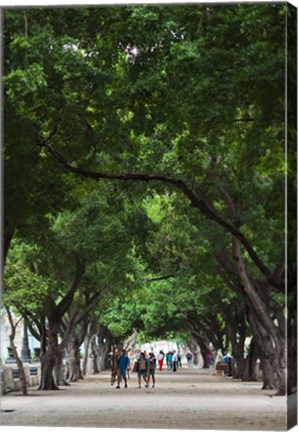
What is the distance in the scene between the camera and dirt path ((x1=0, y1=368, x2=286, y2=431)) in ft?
62.6

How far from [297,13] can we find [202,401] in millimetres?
7267

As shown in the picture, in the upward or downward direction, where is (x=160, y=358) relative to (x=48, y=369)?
upward

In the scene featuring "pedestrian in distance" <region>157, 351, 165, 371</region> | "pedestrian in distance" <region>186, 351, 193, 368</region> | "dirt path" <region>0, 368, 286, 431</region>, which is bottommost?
"dirt path" <region>0, 368, 286, 431</region>

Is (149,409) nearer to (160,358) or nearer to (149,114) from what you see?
(149,114)

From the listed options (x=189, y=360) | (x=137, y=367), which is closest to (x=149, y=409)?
(x=137, y=367)

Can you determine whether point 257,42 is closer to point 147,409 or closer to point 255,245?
point 255,245

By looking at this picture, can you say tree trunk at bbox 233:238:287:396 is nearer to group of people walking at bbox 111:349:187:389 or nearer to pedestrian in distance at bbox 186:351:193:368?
group of people walking at bbox 111:349:187:389

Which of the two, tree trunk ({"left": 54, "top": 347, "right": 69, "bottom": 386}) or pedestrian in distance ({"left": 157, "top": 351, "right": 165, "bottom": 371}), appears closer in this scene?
tree trunk ({"left": 54, "top": 347, "right": 69, "bottom": 386})

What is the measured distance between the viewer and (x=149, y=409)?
2048 centimetres

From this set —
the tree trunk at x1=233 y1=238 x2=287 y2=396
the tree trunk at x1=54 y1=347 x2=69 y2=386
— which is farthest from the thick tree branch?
the tree trunk at x1=54 y1=347 x2=69 y2=386

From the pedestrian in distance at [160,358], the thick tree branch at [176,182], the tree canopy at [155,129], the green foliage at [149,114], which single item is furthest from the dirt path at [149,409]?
the thick tree branch at [176,182]

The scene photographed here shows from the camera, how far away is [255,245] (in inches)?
810

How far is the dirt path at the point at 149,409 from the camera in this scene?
62.6 feet

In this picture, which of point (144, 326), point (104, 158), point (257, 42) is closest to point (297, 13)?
point (257, 42)
